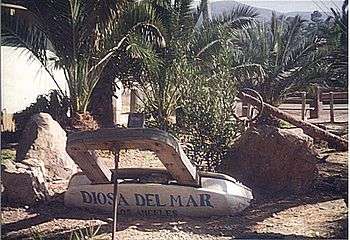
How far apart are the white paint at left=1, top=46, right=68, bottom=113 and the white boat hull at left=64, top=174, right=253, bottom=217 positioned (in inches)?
17.6

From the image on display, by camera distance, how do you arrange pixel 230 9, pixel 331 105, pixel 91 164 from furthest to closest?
pixel 91 164, pixel 230 9, pixel 331 105

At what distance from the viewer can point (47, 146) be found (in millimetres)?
3008

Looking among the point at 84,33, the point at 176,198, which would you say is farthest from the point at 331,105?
the point at 84,33

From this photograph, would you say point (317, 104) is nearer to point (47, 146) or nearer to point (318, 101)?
point (318, 101)

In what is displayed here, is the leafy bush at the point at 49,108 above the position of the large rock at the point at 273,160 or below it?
above

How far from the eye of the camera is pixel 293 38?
272 cm

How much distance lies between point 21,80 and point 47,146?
345mm

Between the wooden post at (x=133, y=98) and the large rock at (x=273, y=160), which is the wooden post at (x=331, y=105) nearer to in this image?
the large rock at (x=273, y=160)

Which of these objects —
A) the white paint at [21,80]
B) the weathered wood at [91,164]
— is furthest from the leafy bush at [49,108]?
the weathered wood at [91,164]

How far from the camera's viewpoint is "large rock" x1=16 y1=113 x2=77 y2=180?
2.87m

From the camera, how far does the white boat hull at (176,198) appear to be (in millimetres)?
2799

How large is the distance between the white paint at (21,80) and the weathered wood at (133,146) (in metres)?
0.23

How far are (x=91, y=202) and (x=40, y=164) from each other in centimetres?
29

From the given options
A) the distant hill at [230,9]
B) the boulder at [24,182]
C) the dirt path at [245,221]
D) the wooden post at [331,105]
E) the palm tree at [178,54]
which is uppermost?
the distant hill at [230,9]
